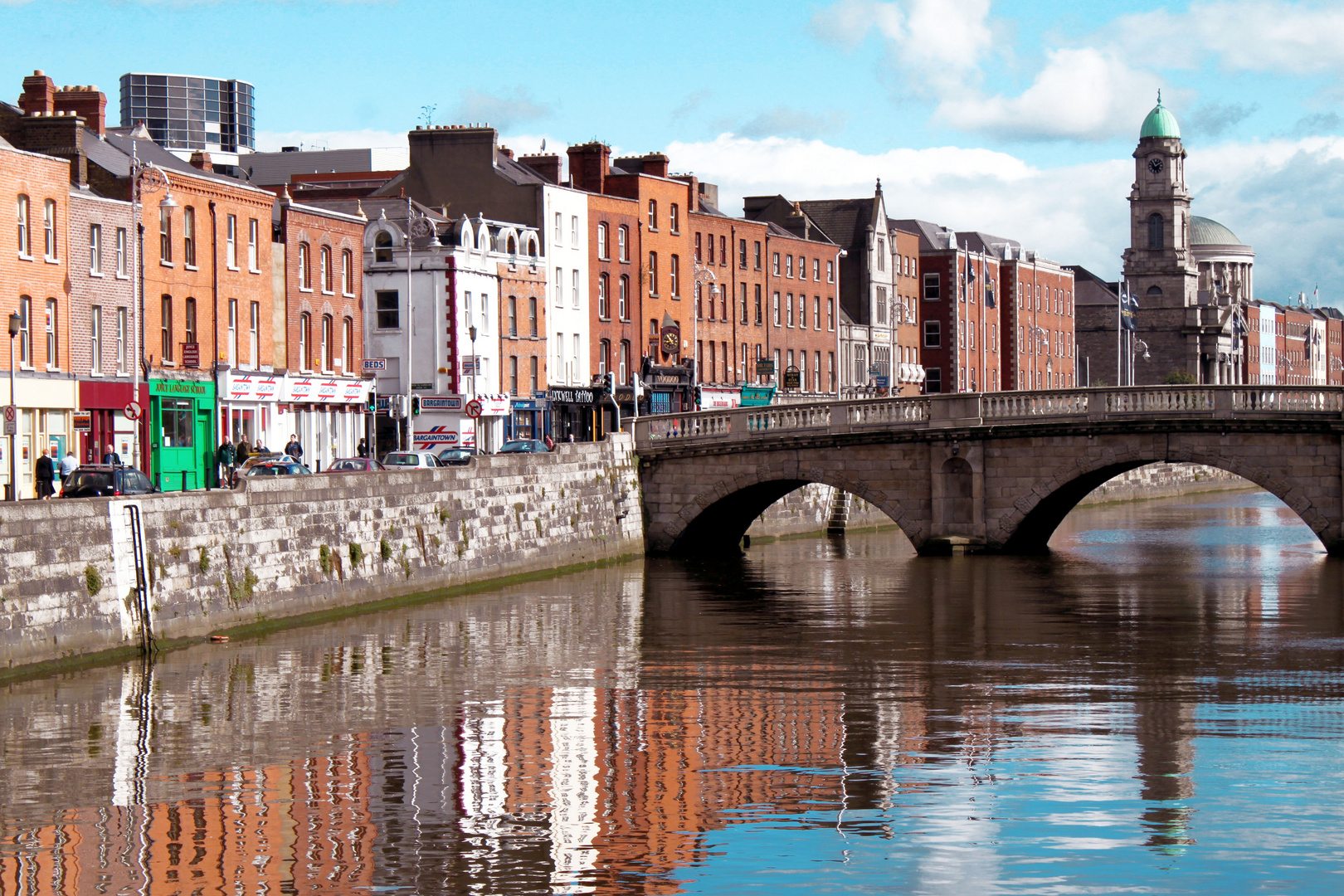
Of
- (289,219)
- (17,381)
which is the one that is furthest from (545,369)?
(17,381)

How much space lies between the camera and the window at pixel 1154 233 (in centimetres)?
18362

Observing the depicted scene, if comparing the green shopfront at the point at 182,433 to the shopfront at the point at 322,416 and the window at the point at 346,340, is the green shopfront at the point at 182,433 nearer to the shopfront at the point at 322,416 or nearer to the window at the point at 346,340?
the shopfront at the point at 322,416

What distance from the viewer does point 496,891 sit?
61.9 ft

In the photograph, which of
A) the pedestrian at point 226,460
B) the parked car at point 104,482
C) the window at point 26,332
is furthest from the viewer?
the pedestrian at point 226,460

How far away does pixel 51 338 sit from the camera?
5662 cm

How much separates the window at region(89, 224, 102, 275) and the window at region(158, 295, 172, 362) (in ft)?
10.6

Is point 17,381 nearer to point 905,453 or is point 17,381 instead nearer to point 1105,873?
point 905,453

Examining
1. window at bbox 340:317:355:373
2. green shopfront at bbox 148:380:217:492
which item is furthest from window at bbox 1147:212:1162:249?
green shopfront at bbox 148:380:217:492

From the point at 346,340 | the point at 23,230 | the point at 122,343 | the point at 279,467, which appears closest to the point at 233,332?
the point at 122,343

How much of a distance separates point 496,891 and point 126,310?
4487 cm

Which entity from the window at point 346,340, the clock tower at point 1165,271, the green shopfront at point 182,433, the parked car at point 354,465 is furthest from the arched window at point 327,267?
the clock tower at point 1165,271

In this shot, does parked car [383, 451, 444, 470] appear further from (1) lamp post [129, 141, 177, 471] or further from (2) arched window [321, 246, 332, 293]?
(2) arched window [321, 246, 332, 293]

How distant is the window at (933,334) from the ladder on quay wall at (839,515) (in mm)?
57470

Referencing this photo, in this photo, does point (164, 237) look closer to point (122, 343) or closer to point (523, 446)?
point (122, 343)
